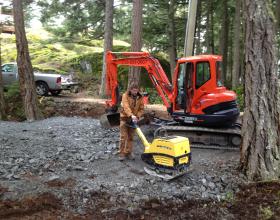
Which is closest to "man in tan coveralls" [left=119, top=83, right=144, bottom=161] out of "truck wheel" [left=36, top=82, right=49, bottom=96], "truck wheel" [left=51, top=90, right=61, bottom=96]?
"truck wheel" [left=36, top=82, right=49, bottom=96]

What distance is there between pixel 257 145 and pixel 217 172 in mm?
1033

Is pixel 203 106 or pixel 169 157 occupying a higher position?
pixel 203 106

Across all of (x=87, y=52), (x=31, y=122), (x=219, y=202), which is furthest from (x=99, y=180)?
(x=87, y=52)

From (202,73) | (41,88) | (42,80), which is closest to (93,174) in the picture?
(202,73)

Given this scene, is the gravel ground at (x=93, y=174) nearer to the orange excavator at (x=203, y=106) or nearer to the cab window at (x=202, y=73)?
the orange excavator at (x=203, y=106)

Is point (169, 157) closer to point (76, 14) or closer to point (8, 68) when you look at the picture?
point (8, 68)

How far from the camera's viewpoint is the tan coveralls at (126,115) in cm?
829

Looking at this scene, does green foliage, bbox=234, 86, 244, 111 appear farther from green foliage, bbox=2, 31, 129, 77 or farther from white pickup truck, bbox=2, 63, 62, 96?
white pickup truck, bbox=2, 63, 62, 96

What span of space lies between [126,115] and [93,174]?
5.03 feet

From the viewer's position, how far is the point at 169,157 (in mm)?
7078

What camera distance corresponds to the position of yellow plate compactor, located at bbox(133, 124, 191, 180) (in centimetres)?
705

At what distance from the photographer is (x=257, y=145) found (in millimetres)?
7238

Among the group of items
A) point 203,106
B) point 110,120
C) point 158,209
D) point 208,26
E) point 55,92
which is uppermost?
point 208,26

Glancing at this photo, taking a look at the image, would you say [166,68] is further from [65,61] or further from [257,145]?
[257,145]
